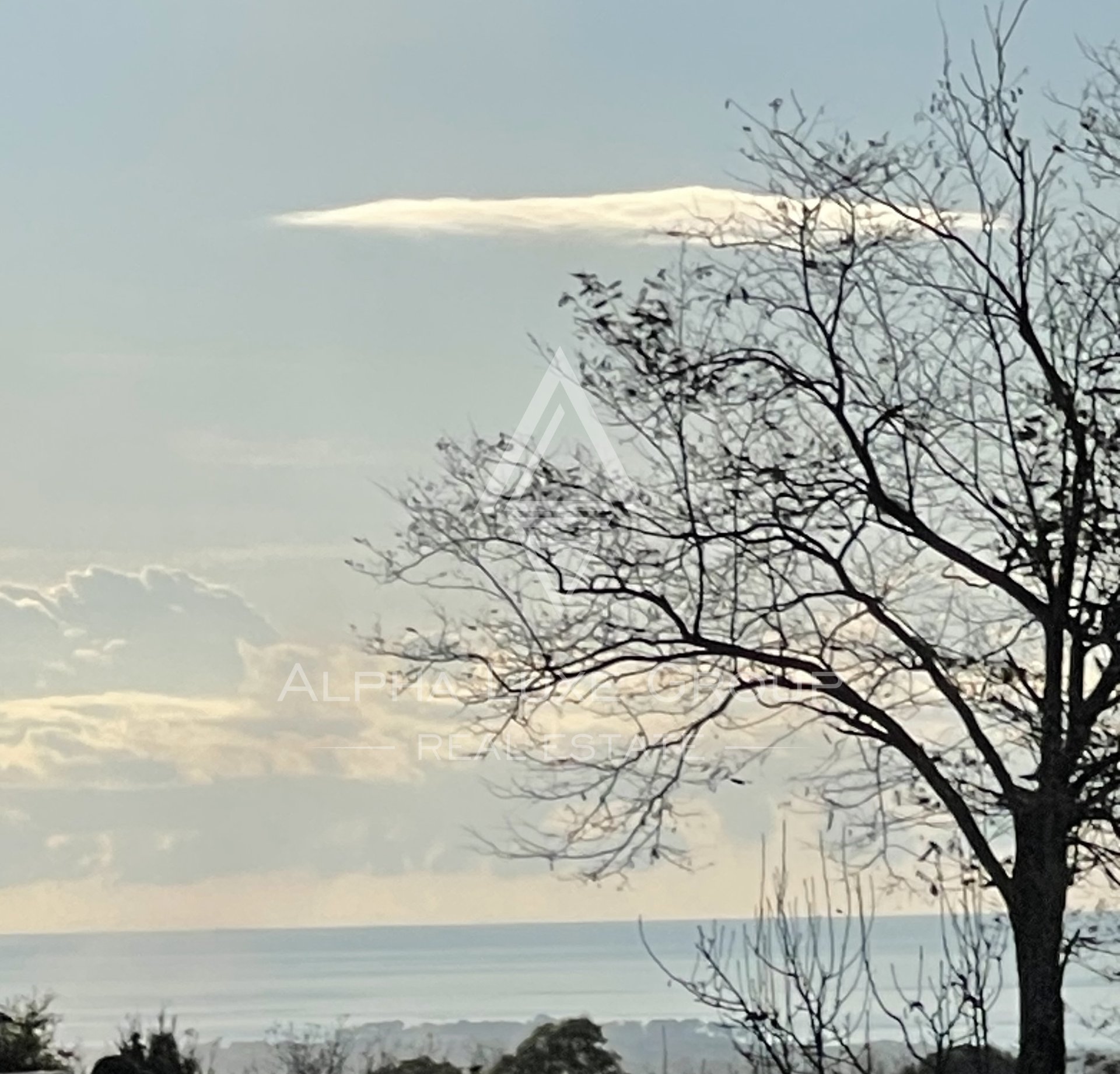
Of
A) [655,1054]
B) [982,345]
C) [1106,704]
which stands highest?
[982,345]

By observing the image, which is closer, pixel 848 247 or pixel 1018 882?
pixel 1018 882

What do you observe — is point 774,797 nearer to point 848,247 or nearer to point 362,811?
point 848,247

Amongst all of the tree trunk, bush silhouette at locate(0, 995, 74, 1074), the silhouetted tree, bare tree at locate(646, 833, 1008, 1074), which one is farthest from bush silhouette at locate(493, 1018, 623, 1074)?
bare tree at locate(646, 833, 1008, 1074)

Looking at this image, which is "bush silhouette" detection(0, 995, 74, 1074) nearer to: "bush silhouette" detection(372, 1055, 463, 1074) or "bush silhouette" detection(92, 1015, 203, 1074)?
"bush silhouette" detection(92, 1015, 203, 1074)

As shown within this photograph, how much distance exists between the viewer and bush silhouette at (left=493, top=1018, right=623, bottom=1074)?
13055 mm

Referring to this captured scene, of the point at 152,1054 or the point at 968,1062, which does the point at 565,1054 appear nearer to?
the point at 152,1054

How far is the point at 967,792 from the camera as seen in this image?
37.3ft

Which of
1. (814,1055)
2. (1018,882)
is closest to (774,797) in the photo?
(1018,882)

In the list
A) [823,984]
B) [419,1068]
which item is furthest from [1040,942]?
[419,1068]

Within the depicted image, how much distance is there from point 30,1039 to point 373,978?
2090 inches

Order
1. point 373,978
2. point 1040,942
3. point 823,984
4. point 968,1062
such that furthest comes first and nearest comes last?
point 373,978
point 1040,942
point 968,1062
point 823,984

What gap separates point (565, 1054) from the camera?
13078mm

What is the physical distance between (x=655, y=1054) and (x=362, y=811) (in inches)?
483

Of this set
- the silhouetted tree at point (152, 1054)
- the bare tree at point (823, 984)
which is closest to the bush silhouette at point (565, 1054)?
the silhouetted tree at point (152, 1054)
